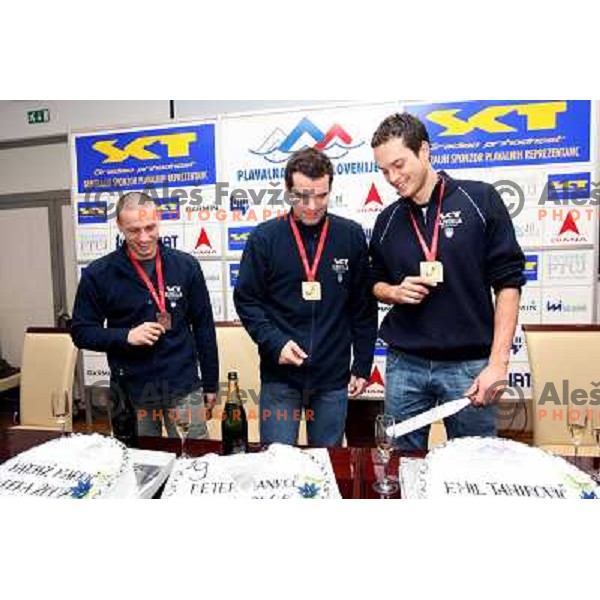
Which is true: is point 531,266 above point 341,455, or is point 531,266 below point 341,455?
above

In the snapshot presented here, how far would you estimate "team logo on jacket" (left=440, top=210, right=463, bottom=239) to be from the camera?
50.4 inches

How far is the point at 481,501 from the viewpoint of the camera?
900 millimetres

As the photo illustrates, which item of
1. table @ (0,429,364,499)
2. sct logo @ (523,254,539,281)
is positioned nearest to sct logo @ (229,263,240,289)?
table @ (0,429,364,499)

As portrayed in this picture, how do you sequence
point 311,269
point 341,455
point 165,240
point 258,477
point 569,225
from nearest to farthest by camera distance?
point 258,477
point 341,455
point 311,269
point 165,240
point 569,225

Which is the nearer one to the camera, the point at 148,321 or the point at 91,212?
the point at 148,321

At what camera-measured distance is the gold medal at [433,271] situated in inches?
49.9

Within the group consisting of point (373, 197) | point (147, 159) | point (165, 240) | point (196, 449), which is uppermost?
point (147, 159)

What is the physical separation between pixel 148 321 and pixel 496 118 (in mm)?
1147

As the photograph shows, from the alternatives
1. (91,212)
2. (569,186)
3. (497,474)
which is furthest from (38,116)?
(569,186)

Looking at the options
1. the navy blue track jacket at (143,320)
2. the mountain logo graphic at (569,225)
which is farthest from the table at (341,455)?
the mountain logo graphic at (569,225)

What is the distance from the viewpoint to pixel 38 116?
1.32 m

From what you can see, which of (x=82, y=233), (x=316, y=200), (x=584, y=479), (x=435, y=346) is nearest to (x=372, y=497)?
(x=584, y=479)

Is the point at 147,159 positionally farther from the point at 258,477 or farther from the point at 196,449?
the point at 258,477
